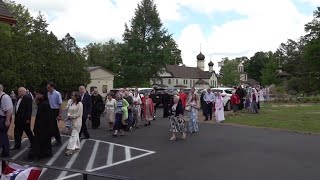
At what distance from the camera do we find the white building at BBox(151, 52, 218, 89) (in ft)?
377

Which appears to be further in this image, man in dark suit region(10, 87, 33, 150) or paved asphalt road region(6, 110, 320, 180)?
man in dark suit region(10, 87, 33, 150)

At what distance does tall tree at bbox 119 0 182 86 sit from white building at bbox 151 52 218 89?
38.3 metres

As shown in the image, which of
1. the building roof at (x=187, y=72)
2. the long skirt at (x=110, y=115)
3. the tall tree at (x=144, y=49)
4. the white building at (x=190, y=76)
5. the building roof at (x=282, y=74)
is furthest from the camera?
the building roof at (x=187, y=72)

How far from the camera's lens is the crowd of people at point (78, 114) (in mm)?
10961

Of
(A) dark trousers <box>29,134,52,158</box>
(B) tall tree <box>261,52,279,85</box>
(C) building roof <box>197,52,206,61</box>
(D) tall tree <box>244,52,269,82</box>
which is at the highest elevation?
(C) building roof <box>197,52,206,61</box>

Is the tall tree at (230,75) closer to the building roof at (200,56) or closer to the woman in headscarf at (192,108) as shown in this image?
the building roof at (200,56)

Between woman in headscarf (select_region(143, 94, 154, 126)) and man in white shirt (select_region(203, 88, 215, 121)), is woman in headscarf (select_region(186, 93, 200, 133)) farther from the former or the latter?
man in white shirt (select_region(203, 88, 215, 121))

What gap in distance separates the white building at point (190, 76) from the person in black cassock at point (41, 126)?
3820 inches

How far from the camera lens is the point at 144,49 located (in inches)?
2682

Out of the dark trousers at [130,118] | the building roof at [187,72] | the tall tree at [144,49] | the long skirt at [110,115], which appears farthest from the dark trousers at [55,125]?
the building roof at [187,72]

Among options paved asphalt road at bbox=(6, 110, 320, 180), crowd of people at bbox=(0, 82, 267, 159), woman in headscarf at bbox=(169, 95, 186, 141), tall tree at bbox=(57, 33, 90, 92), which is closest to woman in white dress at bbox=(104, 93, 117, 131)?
crowd of people at bbox=(0, 82, 267, 159)

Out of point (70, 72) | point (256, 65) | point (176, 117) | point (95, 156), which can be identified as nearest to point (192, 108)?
point (176, 117)

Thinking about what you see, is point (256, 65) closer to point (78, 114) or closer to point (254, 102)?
point (254, 102)

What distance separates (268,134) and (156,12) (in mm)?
56606
